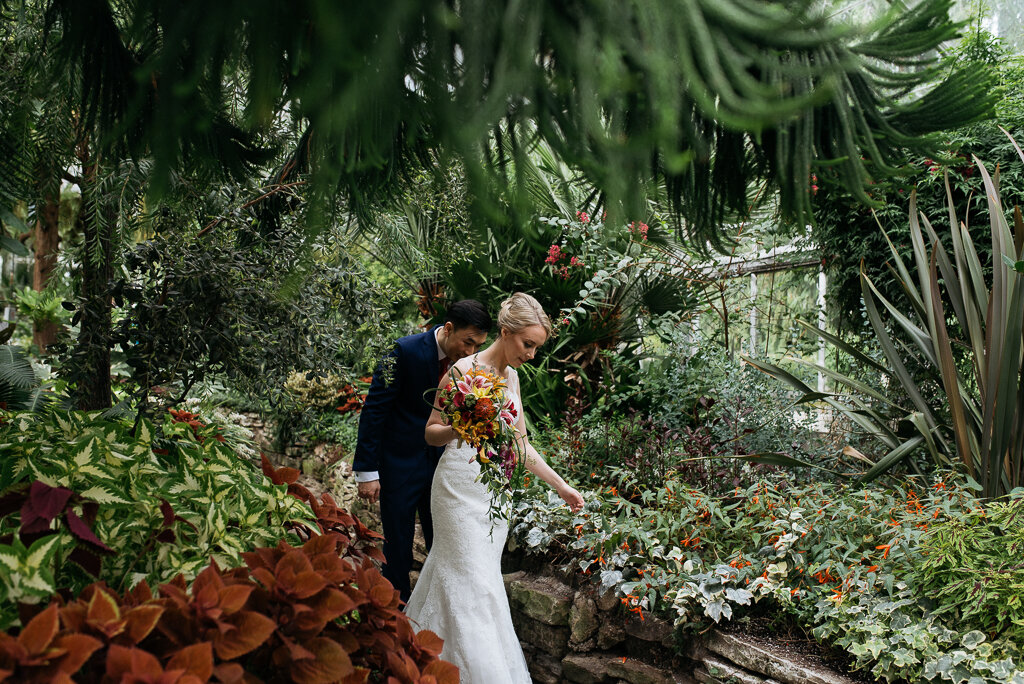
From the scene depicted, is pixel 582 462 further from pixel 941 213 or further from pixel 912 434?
pixel 941 213

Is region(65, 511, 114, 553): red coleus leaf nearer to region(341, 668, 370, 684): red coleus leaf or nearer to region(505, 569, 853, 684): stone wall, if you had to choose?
region(341, 668, 370, 684): red coleus leaf

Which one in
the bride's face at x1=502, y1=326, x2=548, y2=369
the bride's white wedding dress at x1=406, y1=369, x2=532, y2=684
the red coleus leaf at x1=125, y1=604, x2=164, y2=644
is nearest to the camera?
the red coleus leaf at x1=125, y1=604, x2=164, y2=644

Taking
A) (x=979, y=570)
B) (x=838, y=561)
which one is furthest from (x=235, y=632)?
(x=838, y=561)

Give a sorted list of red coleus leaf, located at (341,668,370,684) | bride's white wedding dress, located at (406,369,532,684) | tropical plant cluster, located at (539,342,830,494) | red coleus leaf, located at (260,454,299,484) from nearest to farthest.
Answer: red coleus leaf, located at (341,668,370,684) < red coleus leaf, located at (260,454,299,484) < bride's white wedding dress, located at (406,369,532,684) < tropical plant cluster, located at (539,342,830,494)

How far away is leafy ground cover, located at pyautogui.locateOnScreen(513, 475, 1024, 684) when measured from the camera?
2574 mm

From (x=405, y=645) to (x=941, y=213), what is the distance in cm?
438

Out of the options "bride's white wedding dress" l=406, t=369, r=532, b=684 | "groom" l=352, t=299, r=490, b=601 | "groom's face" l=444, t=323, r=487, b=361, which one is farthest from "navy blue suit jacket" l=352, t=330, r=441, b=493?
"bride's white wedding dress" l=406, t=369, r=532, b=684

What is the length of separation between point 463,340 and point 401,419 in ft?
1.74

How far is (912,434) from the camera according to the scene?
404 cm

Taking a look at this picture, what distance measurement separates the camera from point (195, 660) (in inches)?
41.9

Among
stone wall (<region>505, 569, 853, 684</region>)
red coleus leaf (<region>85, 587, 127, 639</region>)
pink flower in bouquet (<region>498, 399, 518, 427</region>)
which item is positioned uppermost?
pink flower in bouquet (<region>498, 399, 518, 427</region>)

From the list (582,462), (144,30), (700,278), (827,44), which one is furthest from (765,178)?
(700,278)

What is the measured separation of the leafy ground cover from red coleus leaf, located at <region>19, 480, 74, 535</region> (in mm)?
2513

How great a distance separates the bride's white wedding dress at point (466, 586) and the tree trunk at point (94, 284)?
1.43 metres
